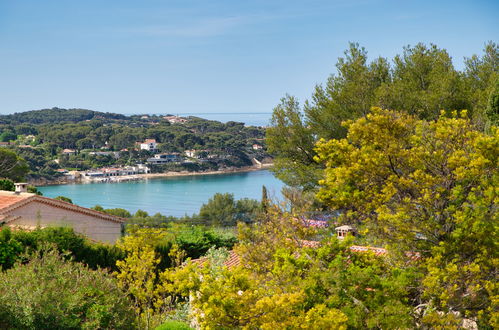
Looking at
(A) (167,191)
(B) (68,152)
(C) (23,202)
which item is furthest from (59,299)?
(B) (68,152)

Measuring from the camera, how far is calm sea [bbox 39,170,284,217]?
202ft

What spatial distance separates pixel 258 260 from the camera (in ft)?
24.9

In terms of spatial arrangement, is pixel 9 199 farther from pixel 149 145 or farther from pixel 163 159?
pixel 149 145

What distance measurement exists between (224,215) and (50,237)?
25.2 metres

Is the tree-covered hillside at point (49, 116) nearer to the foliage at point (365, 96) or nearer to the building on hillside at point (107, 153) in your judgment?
the building on hillside at point (107, 153)

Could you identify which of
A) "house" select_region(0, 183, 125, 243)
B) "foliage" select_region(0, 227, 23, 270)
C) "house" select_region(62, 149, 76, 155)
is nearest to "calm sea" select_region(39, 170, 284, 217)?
"house" select_region(62, 149, 76, 155)

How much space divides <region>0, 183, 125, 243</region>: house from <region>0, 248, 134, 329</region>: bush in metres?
4.53

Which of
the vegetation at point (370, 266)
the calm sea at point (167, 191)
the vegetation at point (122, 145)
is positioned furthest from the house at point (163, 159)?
the vegetation at point (370, 266)

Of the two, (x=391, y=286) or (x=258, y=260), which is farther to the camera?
(x=258, y=260)

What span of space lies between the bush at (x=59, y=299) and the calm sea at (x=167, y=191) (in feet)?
162

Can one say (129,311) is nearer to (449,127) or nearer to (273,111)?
(449,127)

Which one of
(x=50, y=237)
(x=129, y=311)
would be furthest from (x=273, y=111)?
(x=129, y=311)

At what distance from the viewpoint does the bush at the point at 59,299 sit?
5238 mm

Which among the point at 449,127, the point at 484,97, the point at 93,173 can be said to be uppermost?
the point at 484,97
